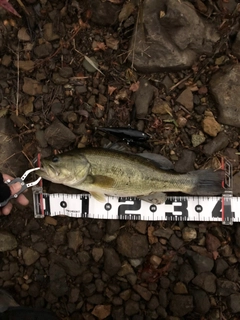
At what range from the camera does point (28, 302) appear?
461 cm

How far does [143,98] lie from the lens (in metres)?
4.53

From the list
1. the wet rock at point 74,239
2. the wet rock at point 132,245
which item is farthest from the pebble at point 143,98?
the wet rock at point 74,239

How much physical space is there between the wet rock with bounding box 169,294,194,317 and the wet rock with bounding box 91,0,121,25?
3.77m

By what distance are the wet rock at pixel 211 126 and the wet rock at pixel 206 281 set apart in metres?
1.86

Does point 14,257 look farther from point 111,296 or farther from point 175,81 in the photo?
point 175,81

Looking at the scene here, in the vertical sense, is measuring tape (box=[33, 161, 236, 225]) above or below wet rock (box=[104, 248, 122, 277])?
above

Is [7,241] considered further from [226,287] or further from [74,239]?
[226,287]

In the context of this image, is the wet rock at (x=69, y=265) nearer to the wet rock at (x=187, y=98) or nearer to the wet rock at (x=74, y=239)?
the wet rock at (x=74, y=239)

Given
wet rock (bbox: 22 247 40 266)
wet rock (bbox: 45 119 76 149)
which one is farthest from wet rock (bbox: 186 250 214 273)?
wet rock (bbox: 45 119 76 149)

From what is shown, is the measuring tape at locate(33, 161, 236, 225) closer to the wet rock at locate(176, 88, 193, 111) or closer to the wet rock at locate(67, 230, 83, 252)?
the wet rock at locate(67, 230, 83, 252)

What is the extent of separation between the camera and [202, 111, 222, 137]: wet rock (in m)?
A: 4.53

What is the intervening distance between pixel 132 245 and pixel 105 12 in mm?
3113

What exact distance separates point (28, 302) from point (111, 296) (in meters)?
1.14

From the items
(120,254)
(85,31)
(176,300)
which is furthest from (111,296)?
(85,31)
